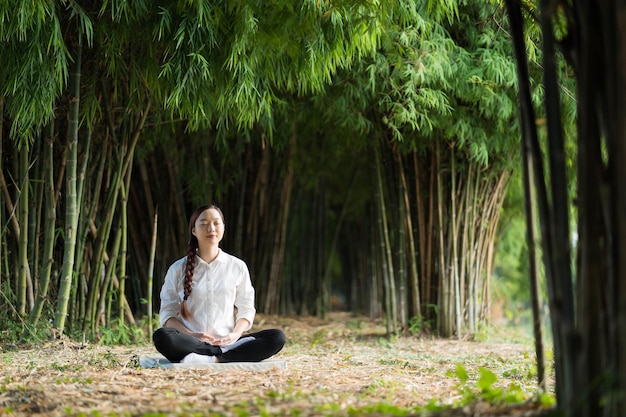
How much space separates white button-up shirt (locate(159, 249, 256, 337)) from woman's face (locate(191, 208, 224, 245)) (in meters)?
0.11

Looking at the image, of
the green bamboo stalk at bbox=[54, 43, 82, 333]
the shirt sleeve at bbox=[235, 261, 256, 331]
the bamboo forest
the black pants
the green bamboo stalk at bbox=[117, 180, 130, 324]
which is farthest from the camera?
the green bamboo stalk at bbox=[117, 180, 130, 324]

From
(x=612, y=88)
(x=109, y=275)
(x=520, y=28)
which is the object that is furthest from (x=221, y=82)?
(x=612, y=88)

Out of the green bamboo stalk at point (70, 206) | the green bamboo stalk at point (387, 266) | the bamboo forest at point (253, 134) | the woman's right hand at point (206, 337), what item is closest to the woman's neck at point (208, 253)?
the woman's right hand at point (206, 337)

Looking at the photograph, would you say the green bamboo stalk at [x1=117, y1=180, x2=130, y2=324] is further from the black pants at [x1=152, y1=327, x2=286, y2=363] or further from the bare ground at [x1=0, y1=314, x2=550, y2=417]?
the black pants at [x1=152, y1=327, x2=286, y2=363]

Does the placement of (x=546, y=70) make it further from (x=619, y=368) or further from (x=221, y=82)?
(x=221, y=82)

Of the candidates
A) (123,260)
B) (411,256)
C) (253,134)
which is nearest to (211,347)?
(123,260)

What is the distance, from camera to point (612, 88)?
194 cm

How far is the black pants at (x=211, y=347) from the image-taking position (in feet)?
11.6

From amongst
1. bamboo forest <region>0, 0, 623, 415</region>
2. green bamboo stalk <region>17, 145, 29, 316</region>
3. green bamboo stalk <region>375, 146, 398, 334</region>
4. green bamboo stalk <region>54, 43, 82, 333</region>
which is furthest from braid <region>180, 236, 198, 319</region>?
green bamboo stalk <region>375, 146, 398, 334</region>

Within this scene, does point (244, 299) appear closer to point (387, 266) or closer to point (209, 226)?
point (209, 226)

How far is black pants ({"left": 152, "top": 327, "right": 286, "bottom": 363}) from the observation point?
3541mm

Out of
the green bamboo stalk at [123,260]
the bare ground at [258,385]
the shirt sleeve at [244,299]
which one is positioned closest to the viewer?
the bare ground at [258,385]

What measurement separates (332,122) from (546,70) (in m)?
4.43

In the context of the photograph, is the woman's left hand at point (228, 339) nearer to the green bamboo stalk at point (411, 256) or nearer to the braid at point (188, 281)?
the braid at point (188, 281)
